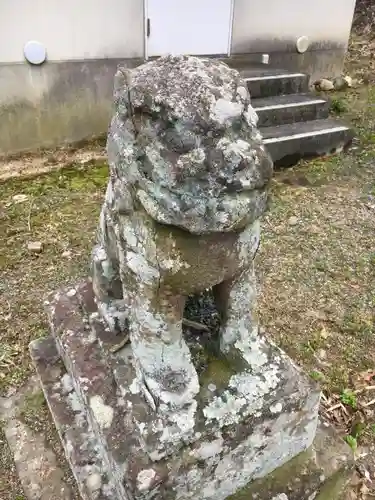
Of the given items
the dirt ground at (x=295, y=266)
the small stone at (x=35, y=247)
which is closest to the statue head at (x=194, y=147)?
the dirt ground at (x=295, y=266)

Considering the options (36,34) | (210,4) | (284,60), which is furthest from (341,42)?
(36,34)

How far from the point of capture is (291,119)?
425 centimetres

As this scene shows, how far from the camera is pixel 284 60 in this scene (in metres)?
4.88

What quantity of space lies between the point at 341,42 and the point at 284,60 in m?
0.83

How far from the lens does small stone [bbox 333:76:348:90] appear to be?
538cm

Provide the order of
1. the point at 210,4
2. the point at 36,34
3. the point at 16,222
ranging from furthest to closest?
the point at 210,4 < the point at 36,34 < the point at 16,222

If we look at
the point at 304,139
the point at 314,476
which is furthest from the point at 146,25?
the point at 314,476

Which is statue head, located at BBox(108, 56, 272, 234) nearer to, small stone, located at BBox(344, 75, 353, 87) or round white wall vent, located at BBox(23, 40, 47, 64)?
round white wall vent, located at BBox(23, 40, 47, 64)

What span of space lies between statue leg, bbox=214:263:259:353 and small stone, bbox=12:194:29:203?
2464 mm

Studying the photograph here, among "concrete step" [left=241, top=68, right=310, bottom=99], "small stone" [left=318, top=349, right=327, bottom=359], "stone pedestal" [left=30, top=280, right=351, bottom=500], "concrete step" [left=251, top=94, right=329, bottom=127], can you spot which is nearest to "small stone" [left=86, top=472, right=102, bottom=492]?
"stone pedestal" [left=30, top=280, right=351, bottom=500]

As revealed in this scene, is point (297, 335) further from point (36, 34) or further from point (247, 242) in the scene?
point (36, 34)

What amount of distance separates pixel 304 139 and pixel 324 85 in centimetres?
170

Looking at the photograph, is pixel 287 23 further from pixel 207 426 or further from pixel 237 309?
pixel 207 426

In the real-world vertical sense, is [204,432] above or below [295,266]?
above
